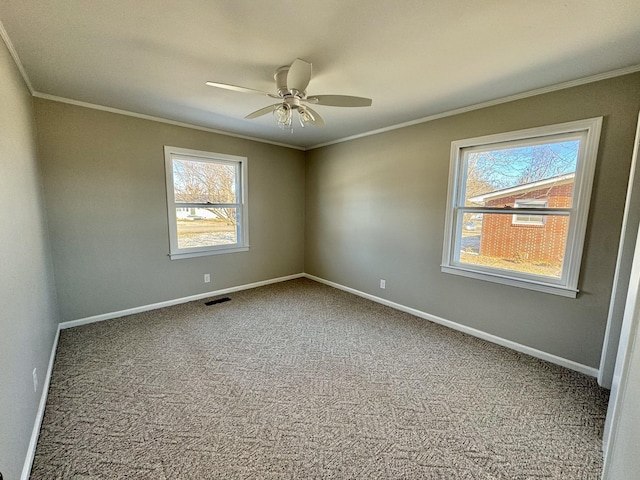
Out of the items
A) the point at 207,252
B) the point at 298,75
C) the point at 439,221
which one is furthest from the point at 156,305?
the point at 439,221

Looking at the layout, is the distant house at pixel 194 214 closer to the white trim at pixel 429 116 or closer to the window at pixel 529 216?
the white trim at pixel 429 116

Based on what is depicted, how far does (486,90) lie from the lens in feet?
7.84

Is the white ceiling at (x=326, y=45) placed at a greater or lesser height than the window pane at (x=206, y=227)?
greater

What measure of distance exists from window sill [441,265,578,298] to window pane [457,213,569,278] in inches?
4.1

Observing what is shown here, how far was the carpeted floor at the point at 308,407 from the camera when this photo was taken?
1457 millimetres

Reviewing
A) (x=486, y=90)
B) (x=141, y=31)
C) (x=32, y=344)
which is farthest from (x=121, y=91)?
(x=486, y=90)

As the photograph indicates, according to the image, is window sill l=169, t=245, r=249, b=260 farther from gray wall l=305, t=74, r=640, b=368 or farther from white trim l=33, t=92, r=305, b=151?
white trim l=33, t=92, r=305, b=151

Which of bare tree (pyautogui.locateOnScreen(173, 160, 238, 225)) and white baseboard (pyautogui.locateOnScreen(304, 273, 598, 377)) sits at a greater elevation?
bare tree (pyautogui.locateOnScreen(173, 160, 238, 225))

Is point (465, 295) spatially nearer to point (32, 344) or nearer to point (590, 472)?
point (590, 472)

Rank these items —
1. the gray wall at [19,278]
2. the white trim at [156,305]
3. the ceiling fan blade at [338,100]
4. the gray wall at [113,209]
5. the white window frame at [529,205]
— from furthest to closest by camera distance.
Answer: the white trim at [156,305]
the gray wall at [113,209]
the white window frame at [529,205]
the ceiling fan blade at [338,100]
the gray wall at [19,278]

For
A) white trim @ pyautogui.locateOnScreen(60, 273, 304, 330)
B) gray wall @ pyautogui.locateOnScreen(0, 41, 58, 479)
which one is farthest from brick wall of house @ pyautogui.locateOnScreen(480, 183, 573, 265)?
gray wall @ pyautogui.locateOnScreen(0, 41, 58, 479)

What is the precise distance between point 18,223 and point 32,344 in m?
0.79

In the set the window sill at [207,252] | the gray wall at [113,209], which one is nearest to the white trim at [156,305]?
the gray wall at [113,209]

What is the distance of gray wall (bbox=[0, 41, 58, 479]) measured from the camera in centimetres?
126
